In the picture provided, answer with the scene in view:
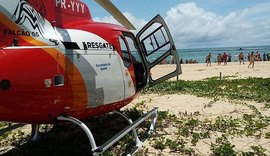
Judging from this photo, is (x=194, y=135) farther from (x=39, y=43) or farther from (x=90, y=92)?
(x=39, y=43)

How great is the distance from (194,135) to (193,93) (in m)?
6.48

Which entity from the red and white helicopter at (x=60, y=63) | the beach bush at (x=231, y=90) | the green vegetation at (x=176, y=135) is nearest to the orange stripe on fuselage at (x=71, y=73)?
the red and white helicopter at (x=60, y=63)

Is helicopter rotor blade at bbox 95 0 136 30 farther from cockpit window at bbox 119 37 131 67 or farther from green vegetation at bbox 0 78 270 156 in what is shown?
green vegetation at bbox 0 78 270 156

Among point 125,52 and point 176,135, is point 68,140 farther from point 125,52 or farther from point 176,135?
point 176,135

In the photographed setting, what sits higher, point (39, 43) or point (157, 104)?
point (39, 43)

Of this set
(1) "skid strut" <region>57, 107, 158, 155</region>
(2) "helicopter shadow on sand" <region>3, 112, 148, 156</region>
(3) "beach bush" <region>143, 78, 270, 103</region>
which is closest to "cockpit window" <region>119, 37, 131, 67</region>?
(1) "skid strut" <region>57, 107, 158, 155</region>

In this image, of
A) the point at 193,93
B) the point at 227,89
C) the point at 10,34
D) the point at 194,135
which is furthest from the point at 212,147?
the point at 227,89

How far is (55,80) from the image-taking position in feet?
19.4

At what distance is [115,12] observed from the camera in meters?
7.66

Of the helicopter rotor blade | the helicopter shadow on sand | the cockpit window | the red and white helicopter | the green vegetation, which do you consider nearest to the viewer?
the red and white helicopter

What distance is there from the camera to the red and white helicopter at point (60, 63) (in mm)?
5523

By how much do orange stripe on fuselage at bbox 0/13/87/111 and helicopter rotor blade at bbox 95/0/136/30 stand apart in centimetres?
158

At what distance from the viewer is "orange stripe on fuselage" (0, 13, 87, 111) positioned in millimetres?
5688

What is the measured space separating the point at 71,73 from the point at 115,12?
6.65 ft
